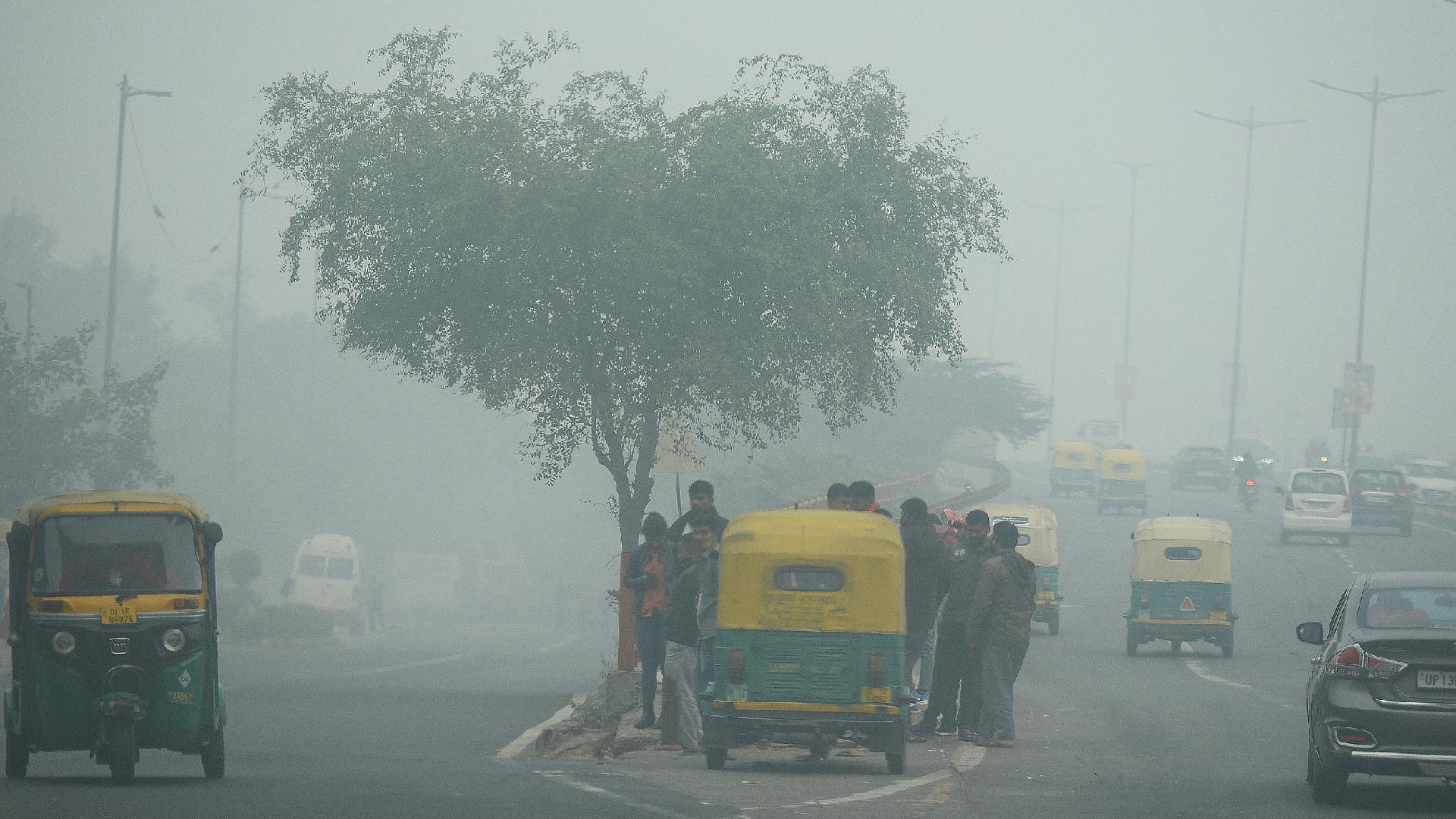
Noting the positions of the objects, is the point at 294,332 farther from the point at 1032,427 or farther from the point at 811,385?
the point at 811,385

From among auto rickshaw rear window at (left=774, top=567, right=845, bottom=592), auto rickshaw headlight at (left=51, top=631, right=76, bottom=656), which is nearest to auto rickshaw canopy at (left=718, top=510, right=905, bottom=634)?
auto rickshaw rear window at (left=774, top=567, right=845, bottom=592)

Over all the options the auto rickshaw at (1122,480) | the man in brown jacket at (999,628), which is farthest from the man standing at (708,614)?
the auto rickshaw at (1122,480)

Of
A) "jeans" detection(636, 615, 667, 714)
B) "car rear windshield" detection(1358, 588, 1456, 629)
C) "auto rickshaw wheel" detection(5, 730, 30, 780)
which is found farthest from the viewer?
"jeans" detection(636, 615, 667, 714)

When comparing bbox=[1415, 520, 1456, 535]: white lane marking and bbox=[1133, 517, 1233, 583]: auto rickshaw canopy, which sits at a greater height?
bbox=[1133, 517, 1233, 583]: auto rickshaw canopy

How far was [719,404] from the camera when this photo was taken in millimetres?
23688

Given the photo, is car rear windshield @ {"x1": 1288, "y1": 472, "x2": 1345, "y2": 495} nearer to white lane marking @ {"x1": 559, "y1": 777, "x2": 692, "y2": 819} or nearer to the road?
the road

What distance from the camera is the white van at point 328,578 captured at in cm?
5362

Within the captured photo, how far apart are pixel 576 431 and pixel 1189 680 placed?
8.82 m

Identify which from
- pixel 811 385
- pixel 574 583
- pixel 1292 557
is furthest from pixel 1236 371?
pixel 811 385

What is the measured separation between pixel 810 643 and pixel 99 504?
519 centimetres

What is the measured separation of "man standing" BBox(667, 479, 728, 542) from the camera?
15234 mm

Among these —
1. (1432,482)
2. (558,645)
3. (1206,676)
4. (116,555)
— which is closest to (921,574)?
(116,555)

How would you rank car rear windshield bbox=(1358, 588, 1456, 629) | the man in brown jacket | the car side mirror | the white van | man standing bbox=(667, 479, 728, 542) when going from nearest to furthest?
car rear windshield bbox=(1358, 588, 1456, 629) → the car side mirror → man standing bbox=(667, 479, 728, 542) → the man in brown jacket → the white van

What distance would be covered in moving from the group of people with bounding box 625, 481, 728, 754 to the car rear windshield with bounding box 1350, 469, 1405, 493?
41.5 metres
